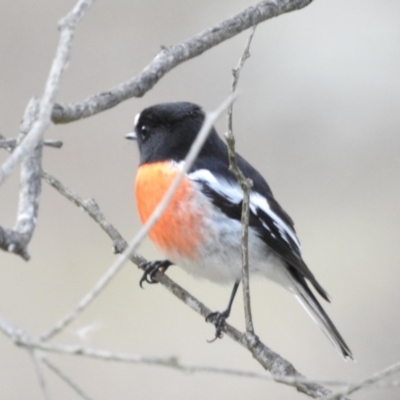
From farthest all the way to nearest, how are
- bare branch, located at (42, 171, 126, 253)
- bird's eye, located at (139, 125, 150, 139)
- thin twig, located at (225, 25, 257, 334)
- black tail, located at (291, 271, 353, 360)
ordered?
bird's eye, located at (139, 125, 150, 139)
black tail, located at (291, 271, 353, 360)
bare branch, located at (42, 171, 126, 253)
thin twig, located at (225, 25, 257, 334)

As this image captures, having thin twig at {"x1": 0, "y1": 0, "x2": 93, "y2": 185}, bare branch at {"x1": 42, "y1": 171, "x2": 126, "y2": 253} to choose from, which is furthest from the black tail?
thin twig at {"x1": 0, "y1": 0, "x2": 93, "y2": 185}

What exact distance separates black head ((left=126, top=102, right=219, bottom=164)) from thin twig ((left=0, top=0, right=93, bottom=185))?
206 centimetres

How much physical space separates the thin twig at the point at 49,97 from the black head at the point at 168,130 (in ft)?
6.75

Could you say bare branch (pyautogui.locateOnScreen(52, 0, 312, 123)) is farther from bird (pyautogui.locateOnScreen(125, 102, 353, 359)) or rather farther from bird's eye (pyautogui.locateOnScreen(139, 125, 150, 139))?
bird's eye (pyautogui.locateOnScreen(139, 125, 150, 139))

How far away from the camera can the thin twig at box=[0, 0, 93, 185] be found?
210 cm

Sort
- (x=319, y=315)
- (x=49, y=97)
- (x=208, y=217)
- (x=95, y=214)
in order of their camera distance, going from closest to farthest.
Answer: (x=49, y=97) → (x=95, y=214) → (x=208, y=217) → (x=319, y=315)

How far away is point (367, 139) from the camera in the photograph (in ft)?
33.1

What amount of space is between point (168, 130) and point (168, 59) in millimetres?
1624

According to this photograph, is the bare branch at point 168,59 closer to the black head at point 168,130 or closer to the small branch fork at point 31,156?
the small branch fork at point 31,156

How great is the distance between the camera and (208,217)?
4402mm

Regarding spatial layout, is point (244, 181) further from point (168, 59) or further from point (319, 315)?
point (319, 315)

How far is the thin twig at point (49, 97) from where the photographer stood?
2.10 metres

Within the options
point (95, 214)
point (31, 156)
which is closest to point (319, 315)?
point (95, 214)

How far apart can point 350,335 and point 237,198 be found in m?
3.27
